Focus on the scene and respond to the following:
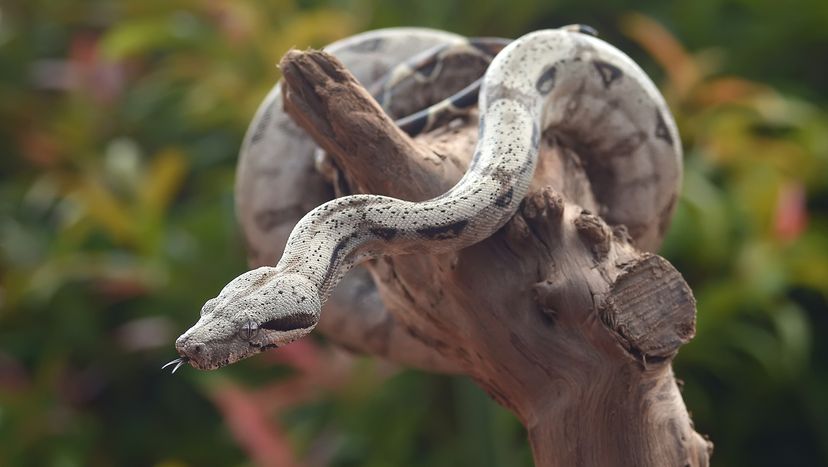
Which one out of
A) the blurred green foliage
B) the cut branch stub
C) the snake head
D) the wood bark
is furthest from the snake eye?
the blurred green foliage

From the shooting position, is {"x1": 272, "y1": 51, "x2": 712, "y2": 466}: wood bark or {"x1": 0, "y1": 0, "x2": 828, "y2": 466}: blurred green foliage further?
{"x1": 0, "y1": 0, "x2": 828, "y2": 466}: blurred green foliage

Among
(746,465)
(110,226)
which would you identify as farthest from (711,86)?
(110,226)

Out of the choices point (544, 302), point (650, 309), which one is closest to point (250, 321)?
point (544, 302)

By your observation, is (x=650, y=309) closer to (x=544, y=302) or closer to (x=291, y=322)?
(x=544, y=302)

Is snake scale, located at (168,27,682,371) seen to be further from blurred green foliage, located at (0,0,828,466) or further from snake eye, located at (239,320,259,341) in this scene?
blurred green foliage, located at (0,0,828,466)

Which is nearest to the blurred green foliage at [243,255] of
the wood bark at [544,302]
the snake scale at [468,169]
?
the snake scale at [468,169]

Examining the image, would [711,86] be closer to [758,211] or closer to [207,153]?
[758,211]
